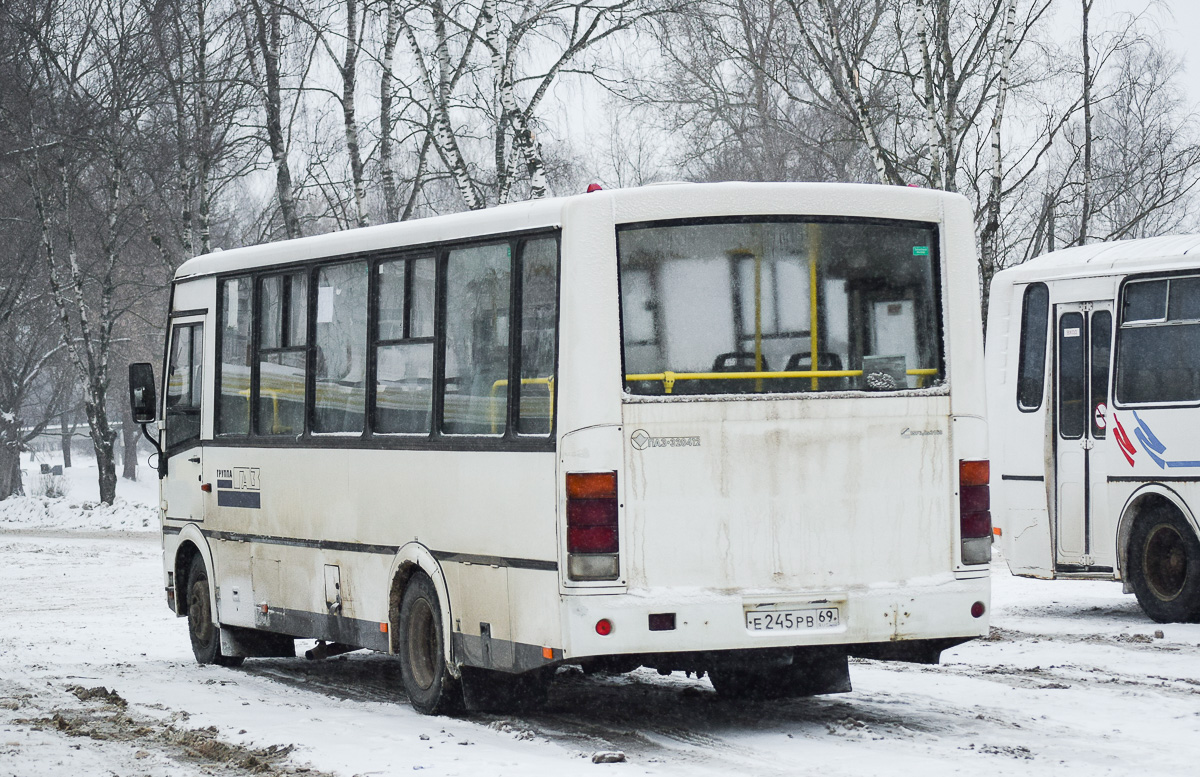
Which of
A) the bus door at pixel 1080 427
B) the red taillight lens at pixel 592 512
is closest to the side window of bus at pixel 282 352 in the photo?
the red taillight lens at pixel 592 512

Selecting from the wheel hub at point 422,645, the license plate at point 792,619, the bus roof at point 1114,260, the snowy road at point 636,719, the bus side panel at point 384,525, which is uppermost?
the bus roof at point 1114,260

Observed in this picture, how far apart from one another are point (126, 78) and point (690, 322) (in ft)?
87.5

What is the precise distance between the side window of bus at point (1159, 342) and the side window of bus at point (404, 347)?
7.18m

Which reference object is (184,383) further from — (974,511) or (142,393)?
(974,511)

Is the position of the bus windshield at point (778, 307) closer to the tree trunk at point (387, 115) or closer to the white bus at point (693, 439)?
the white bus at point (693, 439)

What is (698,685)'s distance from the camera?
11.1 m

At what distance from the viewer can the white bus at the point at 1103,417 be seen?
48.1ft

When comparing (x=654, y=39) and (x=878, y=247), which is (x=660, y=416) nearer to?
(x=878, y=247)

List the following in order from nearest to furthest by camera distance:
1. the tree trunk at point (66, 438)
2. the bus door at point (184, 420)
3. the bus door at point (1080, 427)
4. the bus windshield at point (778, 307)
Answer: the bus windshield at point (778, 307) → the bus door at point (184, 420) → the bus door at point (1080, 427) → the tree trunk at point (66, 438)

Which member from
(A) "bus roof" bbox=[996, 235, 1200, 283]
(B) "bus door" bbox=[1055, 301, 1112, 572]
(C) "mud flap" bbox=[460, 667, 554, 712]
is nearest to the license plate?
(C) "mud flap" bbox=[460, 667, 554, 712]

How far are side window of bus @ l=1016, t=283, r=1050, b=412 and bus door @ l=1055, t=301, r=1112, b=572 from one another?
17 cm

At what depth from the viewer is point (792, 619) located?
8.78 m

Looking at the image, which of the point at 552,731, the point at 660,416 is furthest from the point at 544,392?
the point at 552,731

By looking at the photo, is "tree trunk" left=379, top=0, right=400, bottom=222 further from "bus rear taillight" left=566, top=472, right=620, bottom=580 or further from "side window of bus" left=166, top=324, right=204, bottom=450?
"bus rear taillight" left=566, top=472, right=620, bottom=580
